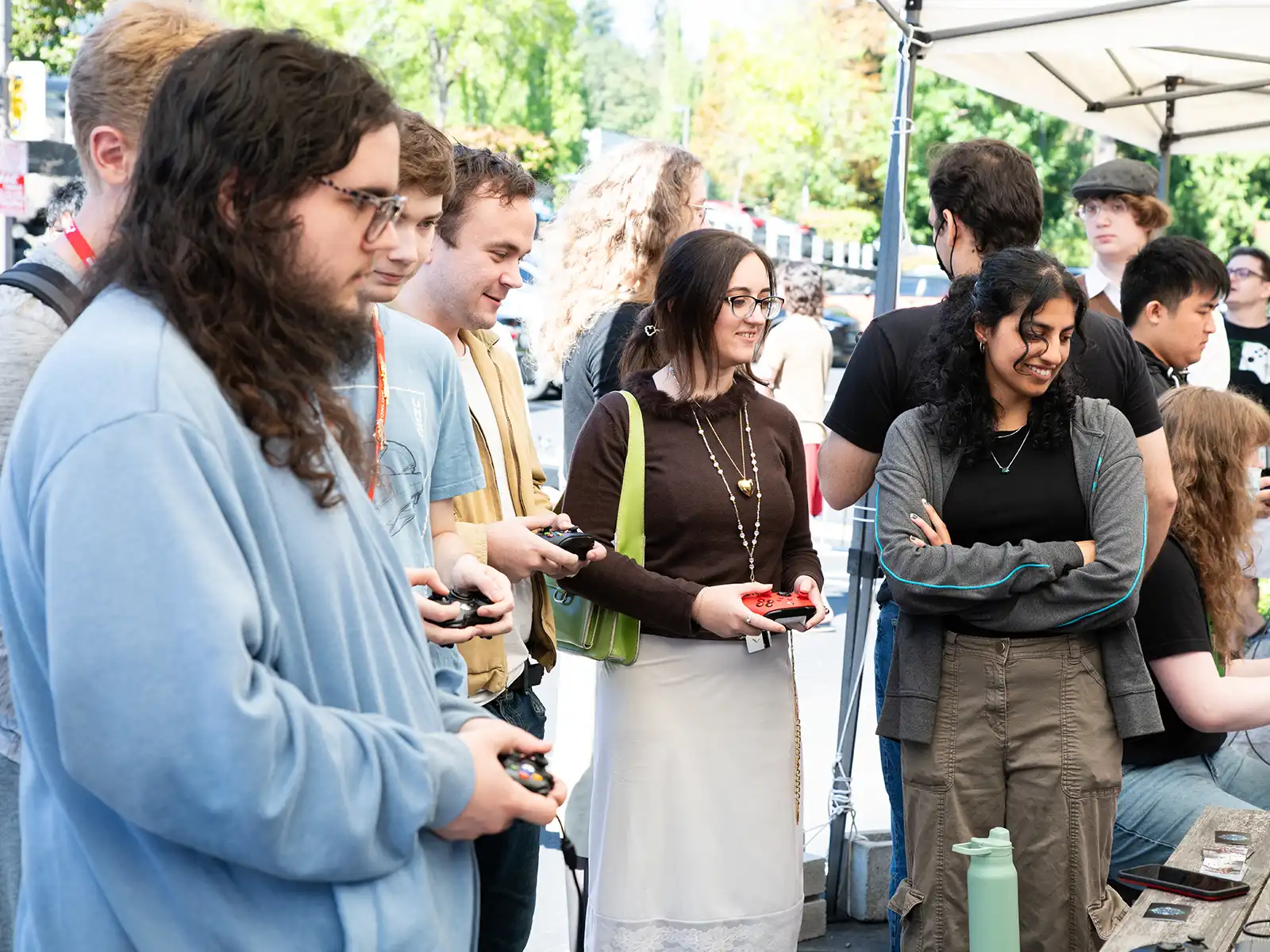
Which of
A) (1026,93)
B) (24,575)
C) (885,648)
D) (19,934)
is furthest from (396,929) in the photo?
(1026,93)

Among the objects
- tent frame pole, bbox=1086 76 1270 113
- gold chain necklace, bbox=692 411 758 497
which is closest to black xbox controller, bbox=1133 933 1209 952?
gold chain necklace, bbox=692 411 758 497

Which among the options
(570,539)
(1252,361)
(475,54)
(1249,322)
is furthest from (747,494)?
(475,54)

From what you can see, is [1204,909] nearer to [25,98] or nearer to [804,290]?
[25,98]

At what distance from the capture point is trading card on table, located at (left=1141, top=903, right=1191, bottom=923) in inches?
97.0

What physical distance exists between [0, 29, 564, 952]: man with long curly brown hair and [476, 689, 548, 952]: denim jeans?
1198 millimetres

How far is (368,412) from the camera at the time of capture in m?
2.19

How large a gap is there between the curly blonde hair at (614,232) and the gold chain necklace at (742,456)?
0.61 metres

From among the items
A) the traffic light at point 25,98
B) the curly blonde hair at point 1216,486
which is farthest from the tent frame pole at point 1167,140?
the traffic light at point 25,98

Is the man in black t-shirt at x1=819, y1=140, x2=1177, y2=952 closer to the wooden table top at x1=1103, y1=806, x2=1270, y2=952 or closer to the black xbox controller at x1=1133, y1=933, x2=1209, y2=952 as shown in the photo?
the wooden table top at x1=1103, y1=806, x2=1270, y2=952

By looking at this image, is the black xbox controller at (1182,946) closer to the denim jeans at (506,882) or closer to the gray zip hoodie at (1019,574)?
the gray zip hoodie at (1019,574)

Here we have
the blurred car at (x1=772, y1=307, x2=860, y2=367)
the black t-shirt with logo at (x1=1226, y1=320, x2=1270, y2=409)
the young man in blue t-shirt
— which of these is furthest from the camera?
the blurred car at (x1=772, y1=307, x2=860, y2=367)

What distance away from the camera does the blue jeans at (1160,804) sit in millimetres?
3334

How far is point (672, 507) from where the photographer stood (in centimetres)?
313

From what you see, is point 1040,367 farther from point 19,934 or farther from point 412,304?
point 19,934
